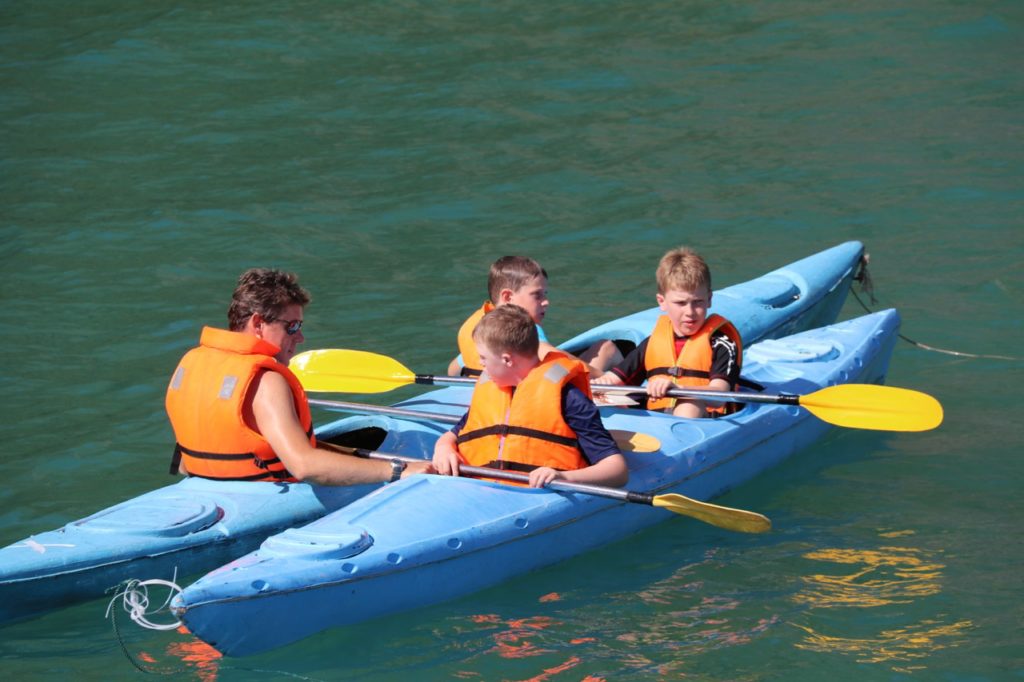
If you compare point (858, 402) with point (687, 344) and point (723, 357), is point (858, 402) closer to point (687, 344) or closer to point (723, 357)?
point (723, 357)

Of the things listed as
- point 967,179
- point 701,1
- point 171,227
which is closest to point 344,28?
point 701,1

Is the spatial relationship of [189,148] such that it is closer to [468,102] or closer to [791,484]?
[468,102]

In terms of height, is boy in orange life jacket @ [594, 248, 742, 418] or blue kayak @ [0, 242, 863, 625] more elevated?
boy in orange life jacket @ [594, 248, 742, 418]

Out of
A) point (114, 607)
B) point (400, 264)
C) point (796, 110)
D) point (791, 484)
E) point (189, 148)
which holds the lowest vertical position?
point (114, 607)

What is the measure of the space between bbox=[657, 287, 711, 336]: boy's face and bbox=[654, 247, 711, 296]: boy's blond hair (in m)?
0.02

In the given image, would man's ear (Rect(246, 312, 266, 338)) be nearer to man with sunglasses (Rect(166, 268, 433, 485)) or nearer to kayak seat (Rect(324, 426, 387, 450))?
man with sunglasses (Rect(166, 268, 433, 485))

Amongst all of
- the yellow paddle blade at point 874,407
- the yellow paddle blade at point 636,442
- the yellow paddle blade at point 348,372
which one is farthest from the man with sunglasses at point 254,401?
the yellow paddle blade at point 874,407

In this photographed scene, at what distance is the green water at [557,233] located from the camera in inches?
182

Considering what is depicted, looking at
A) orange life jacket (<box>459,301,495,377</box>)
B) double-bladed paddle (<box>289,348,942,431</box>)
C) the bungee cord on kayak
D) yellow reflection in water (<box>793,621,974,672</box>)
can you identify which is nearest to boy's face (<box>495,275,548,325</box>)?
orange life jacket (<box>459,301,495,377</box>)

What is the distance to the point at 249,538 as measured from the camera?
4926 millimetres

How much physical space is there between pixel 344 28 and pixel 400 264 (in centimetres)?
561

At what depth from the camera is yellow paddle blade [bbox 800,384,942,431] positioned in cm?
571

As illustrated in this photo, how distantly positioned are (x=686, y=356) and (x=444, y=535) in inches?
67.4

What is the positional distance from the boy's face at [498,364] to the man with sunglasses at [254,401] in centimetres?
63
